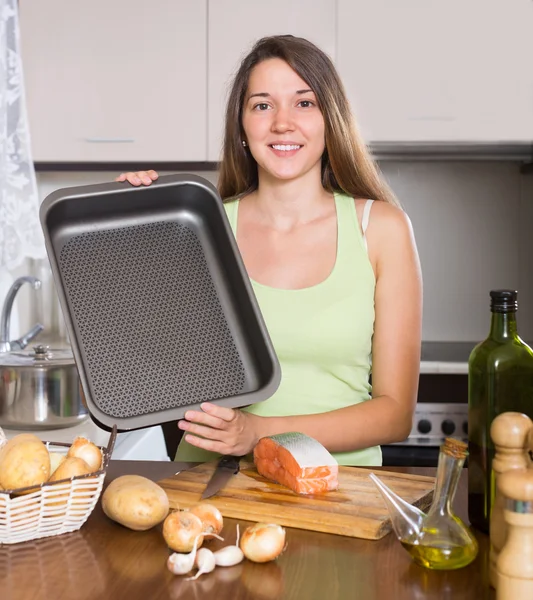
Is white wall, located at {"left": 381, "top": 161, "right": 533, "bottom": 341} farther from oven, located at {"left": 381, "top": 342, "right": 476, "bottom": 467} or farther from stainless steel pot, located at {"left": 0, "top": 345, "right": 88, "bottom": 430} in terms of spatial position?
stainless steel pot, located at {"left": 0, "top": 345, "right": 88, "bottom": 430}

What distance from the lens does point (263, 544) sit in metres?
0.74

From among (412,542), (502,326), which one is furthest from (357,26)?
(412,542)

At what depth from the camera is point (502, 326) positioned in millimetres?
792

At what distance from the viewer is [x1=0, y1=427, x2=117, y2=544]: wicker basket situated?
30.3 inches

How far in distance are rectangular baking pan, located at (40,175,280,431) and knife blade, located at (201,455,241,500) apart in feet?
0.26

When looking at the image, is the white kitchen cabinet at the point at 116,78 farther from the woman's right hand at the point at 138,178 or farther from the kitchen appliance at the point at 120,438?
the woman's right hand at the point at 138,178

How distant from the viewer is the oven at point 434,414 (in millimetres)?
2256

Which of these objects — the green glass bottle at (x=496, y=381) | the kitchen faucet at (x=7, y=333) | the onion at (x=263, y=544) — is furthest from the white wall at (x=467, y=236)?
the onion at (x=263, y=544)

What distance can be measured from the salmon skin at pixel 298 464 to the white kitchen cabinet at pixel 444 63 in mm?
1594

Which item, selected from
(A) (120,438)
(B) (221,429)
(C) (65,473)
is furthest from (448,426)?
(C) (65,473)

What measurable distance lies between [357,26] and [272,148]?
1156 millimetres

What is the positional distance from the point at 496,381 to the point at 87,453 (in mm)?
408

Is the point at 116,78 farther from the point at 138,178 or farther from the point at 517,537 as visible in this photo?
the point at 517,537

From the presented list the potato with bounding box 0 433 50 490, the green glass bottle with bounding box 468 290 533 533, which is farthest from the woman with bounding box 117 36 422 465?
the potato with bounding box 0 433 50 490
